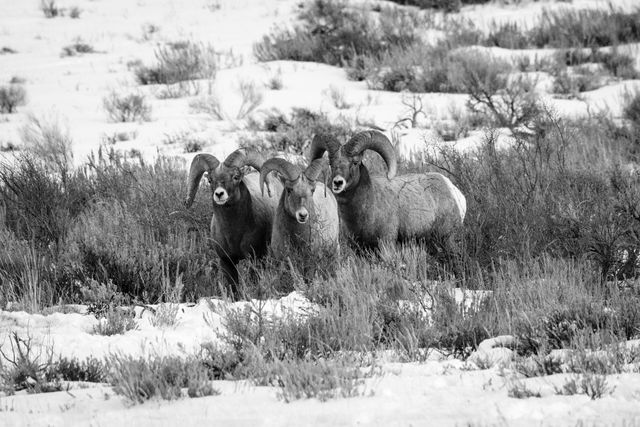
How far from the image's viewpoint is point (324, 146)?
28.8 feet

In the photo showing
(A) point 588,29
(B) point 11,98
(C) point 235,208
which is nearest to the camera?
(C) point 235,208

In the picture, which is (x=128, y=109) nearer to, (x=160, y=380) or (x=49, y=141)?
(x=49, y=141)

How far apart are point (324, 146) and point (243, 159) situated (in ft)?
2.54

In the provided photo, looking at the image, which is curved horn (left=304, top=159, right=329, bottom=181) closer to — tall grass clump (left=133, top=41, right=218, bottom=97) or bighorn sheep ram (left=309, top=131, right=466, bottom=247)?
bighorn sheep ram (left=309, top=131, right=466, bottom=247)

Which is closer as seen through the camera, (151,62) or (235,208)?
(235,208)

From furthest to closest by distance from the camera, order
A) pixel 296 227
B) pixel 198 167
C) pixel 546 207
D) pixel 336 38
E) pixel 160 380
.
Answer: pixel 336 38, pixel 546 207, pixel 198 167, pixel 296 227, pixel 160 380

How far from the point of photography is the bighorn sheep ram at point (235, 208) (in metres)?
8.49

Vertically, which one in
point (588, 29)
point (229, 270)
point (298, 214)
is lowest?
point (229, 270)

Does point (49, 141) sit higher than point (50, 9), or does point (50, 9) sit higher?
point (50, 9)

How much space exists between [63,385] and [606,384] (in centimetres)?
298

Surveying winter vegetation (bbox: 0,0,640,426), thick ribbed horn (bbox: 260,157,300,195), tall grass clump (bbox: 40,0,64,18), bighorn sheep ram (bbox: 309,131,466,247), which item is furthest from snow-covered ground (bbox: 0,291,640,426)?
tall grass clump (bbox: 40,0,64,18)

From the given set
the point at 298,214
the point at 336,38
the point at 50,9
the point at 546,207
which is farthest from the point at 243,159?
the point at 50,9

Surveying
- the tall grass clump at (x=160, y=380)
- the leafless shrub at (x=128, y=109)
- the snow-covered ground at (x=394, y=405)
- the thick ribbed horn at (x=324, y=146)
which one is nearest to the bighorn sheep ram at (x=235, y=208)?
the thick ribbed horn at (x=324, y=146)

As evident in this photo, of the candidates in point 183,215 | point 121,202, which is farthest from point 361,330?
point 121,202
